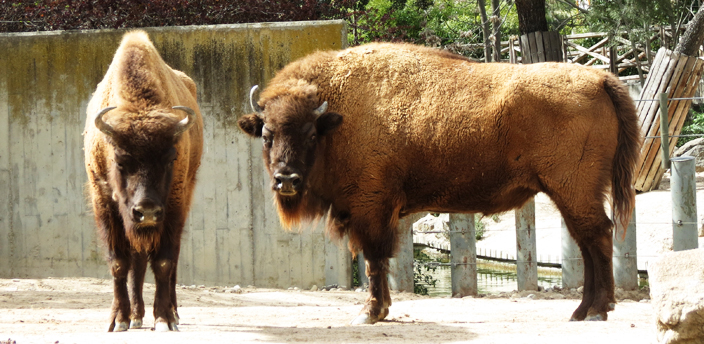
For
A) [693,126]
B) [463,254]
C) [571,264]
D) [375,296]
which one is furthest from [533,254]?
[693,126]

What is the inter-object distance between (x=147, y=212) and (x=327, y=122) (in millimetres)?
1749

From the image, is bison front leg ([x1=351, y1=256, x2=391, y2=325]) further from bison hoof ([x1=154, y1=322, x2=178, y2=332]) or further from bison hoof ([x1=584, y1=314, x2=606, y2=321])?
bison hoof ([x1=584, y1=314, x2=606, y2=321])

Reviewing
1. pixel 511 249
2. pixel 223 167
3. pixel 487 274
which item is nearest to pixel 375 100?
pixel 223 167

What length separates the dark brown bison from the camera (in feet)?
20.3

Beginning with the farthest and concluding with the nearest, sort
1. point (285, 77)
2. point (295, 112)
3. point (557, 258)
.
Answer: point (557, 258), point (285, 77), point (295, 112)

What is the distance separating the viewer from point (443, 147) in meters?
6.43

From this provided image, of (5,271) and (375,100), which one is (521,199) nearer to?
(375,100)

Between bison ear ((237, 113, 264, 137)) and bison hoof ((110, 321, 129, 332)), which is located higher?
bison ear ((237, 113, 264, 137))

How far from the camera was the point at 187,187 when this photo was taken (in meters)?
6.98

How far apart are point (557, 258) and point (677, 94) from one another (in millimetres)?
3318

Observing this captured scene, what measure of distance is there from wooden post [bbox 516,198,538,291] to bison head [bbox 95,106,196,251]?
4.23m

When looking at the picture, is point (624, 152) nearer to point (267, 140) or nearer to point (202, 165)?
point (267, 140)

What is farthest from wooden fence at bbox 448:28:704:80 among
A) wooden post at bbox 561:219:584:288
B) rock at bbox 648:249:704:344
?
rock at bbox 648:249:704:344

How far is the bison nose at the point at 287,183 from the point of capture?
604 centimetres
